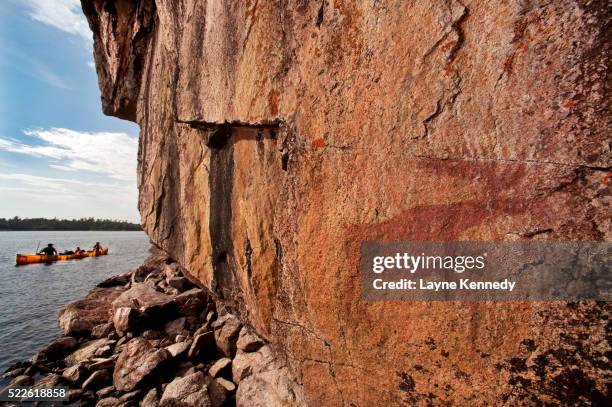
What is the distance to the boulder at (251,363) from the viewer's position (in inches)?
175

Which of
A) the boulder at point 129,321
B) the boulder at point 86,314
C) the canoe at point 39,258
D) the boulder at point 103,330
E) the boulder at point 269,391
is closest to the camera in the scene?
the boulder at point 269,391

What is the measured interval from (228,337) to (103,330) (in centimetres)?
436

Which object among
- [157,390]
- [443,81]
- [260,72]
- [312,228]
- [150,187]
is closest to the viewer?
[443,81]

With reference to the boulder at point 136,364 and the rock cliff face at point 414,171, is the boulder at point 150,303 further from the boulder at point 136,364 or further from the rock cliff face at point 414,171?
the rock cliff face at point 414,171

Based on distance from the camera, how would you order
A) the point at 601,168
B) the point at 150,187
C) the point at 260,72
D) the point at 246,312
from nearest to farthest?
the point at 601,168 < the point at 260,72 < the point at 246,312 < the point at 150,187

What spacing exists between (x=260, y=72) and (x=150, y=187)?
19.6 ft

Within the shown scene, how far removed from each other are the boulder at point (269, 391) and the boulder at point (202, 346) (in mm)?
1472

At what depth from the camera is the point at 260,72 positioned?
3.92 meters

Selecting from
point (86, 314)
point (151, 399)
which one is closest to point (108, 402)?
point (151, 399)

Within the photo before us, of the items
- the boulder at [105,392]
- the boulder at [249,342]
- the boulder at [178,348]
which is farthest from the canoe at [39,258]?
the boulder at [249,342]

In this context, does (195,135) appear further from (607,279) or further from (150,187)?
(607,279)

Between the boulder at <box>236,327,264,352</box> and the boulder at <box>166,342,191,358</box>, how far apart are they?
1.22m

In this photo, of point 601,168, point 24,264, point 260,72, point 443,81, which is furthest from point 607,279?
point 24,264

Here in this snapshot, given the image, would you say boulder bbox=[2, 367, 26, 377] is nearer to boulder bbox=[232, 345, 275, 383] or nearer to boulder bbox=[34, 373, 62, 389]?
boulder bbox=[34, 373, 62, 389]
